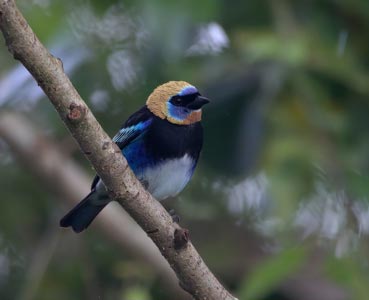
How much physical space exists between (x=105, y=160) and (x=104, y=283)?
270 centimetres

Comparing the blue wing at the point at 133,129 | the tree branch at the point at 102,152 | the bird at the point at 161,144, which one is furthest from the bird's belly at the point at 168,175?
the tree branch at the point at 102,152

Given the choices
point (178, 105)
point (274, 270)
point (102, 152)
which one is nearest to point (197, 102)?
point (178, 105)

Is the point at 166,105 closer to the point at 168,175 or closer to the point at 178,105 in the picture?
the point at 178,105

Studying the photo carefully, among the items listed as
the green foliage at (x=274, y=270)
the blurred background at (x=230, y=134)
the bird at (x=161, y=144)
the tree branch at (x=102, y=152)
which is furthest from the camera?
the blurred background at (x=230, y=134)

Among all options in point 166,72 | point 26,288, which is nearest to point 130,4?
point 166,72

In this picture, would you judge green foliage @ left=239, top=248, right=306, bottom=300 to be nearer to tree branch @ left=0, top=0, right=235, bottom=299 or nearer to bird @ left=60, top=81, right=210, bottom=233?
bird @ left=60, top=81, right=210, bottom=233

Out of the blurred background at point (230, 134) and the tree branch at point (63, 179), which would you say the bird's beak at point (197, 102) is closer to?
the blurred background at point (230, 134)

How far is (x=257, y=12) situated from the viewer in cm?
479

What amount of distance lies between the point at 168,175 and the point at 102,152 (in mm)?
974

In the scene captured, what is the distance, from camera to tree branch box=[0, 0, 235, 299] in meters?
2.30

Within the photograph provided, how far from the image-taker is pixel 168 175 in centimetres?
347

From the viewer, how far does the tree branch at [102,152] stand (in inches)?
90.6

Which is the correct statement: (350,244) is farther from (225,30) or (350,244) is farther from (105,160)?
(105,160)

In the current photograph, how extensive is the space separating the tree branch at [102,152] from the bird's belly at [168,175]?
0.73 m
